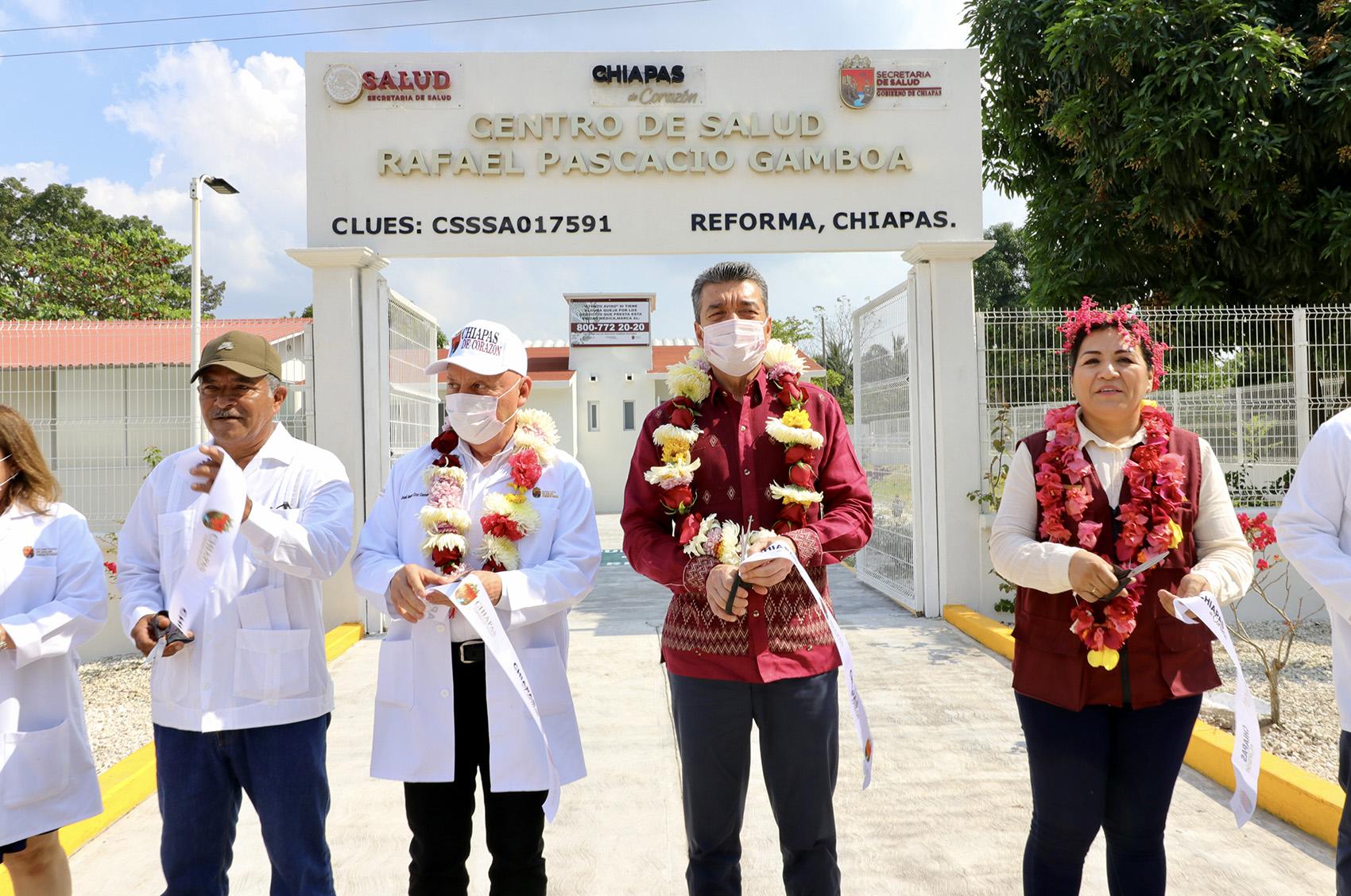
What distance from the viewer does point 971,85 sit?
759 centimetres

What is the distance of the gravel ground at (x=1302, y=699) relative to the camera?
168 inches

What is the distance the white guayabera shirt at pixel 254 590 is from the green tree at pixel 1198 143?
9.86m

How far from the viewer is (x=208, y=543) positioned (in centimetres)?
234

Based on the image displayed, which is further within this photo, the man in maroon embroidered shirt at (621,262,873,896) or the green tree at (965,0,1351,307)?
the green tree at (965,0,1351,307)

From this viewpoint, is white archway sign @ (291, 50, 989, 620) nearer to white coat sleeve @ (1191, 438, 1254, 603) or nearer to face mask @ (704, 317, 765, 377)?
white coat sleeve @ (1191, 438, 1254, 603)

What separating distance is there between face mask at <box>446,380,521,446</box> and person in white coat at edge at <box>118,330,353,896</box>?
18.2 inches

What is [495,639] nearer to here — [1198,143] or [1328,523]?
[1328,523]

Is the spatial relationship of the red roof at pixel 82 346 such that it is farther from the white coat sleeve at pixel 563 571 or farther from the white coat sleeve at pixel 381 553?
the white coat sleeve at pixel 563 571

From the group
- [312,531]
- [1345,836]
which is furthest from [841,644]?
[312,531]

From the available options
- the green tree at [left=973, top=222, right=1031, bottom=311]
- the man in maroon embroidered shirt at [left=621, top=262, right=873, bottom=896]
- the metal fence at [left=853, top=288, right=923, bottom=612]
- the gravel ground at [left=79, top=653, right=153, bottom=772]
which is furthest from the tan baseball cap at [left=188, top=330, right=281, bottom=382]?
the green tree at [left=973, top=222, right=1031, bottom=311]

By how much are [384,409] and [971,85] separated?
578 cm

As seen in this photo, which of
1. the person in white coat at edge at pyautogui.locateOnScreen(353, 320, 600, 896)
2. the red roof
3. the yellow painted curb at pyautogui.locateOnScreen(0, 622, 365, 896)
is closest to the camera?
the person in white coat at edge at pyautogui.locateOnScreen(353, 320, 600, 896)

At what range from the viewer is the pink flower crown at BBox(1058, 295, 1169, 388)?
8.43ft

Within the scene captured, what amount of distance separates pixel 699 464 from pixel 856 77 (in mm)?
6082
